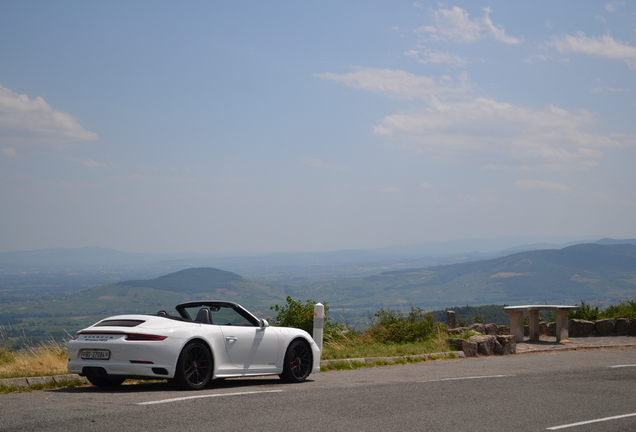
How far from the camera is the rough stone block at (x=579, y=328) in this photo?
2161cm

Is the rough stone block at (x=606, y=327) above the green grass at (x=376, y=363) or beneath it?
beneath

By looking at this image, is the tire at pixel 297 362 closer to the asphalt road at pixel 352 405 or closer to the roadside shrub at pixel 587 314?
the asphalt road at pixel 352 405

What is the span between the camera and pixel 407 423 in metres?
7.37

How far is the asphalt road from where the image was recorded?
696 centimetres

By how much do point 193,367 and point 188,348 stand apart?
1.08 feet

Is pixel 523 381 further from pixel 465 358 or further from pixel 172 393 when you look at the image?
pixel 172 393

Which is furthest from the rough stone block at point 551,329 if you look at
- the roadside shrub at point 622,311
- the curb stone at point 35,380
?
the curb stone at point 35,380

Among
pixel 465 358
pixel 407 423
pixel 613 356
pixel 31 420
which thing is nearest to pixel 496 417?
pixel 407 423

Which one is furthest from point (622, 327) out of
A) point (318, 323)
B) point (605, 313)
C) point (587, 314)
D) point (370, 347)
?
point (318, 323)

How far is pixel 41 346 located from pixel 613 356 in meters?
13.2

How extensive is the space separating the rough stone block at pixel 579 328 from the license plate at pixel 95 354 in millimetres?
16728

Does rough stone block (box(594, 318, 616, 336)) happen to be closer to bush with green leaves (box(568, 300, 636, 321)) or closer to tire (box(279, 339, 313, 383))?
bush with green leaves (box(568, 300, 636, 321))

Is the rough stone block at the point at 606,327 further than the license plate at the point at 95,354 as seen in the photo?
Yes

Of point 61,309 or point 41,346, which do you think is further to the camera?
point 61,309
